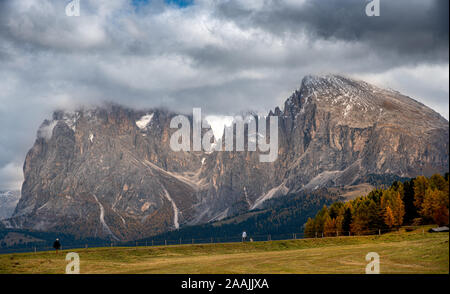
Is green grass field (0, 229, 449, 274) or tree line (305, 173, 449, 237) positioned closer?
green grass field (0, 229, 449, 274)

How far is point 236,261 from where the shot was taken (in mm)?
102812

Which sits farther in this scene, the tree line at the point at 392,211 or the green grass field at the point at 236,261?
the tree line at the point at 392,211

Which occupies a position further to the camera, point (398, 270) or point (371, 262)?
point (371, 262)

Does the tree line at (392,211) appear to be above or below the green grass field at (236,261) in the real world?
above

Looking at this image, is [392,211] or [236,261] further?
[392,211]

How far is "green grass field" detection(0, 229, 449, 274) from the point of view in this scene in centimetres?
8456

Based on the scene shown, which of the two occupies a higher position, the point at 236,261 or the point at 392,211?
the point at 392,211

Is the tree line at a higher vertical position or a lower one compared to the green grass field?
higher

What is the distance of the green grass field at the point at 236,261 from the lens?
277 feet
